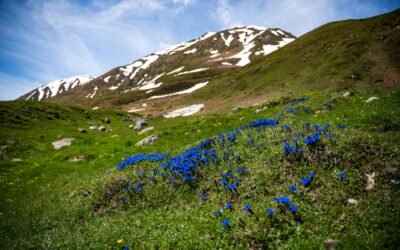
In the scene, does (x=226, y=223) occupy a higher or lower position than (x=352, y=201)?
higher

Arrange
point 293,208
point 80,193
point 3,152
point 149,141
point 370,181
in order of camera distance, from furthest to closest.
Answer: point 3,152 < point 149,141 < point 80,193 < point 370,181 < point 293,208

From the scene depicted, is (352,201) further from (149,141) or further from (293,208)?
(149,141)

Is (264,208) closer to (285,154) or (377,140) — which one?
(285,154)

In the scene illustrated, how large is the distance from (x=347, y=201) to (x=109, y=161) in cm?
1661

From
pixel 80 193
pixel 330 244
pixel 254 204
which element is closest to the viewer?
pixel 330 244

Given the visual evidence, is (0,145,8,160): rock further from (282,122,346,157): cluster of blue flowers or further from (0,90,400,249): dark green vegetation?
(282,122,346,157): cluster of blue flowers

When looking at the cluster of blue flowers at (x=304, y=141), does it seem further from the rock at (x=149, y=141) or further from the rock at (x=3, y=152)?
the rock at (x=3, y=152)

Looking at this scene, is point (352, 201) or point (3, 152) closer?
point (352, 201)

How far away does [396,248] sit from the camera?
4727 millimetres

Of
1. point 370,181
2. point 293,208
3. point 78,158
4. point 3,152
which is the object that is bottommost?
point 370,181

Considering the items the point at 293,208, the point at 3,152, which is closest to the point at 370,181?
the point at 293,208

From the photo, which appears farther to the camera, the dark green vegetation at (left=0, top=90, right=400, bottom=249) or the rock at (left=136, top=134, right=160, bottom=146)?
the rock at (left=136, top=134, right=160, bottom=146)

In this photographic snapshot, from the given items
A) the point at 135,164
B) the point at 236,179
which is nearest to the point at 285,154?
the point at 236,179

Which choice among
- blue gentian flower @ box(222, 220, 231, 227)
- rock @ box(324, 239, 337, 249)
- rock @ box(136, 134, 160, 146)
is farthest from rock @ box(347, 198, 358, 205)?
rock @ box(136, 134, 160, 146)
